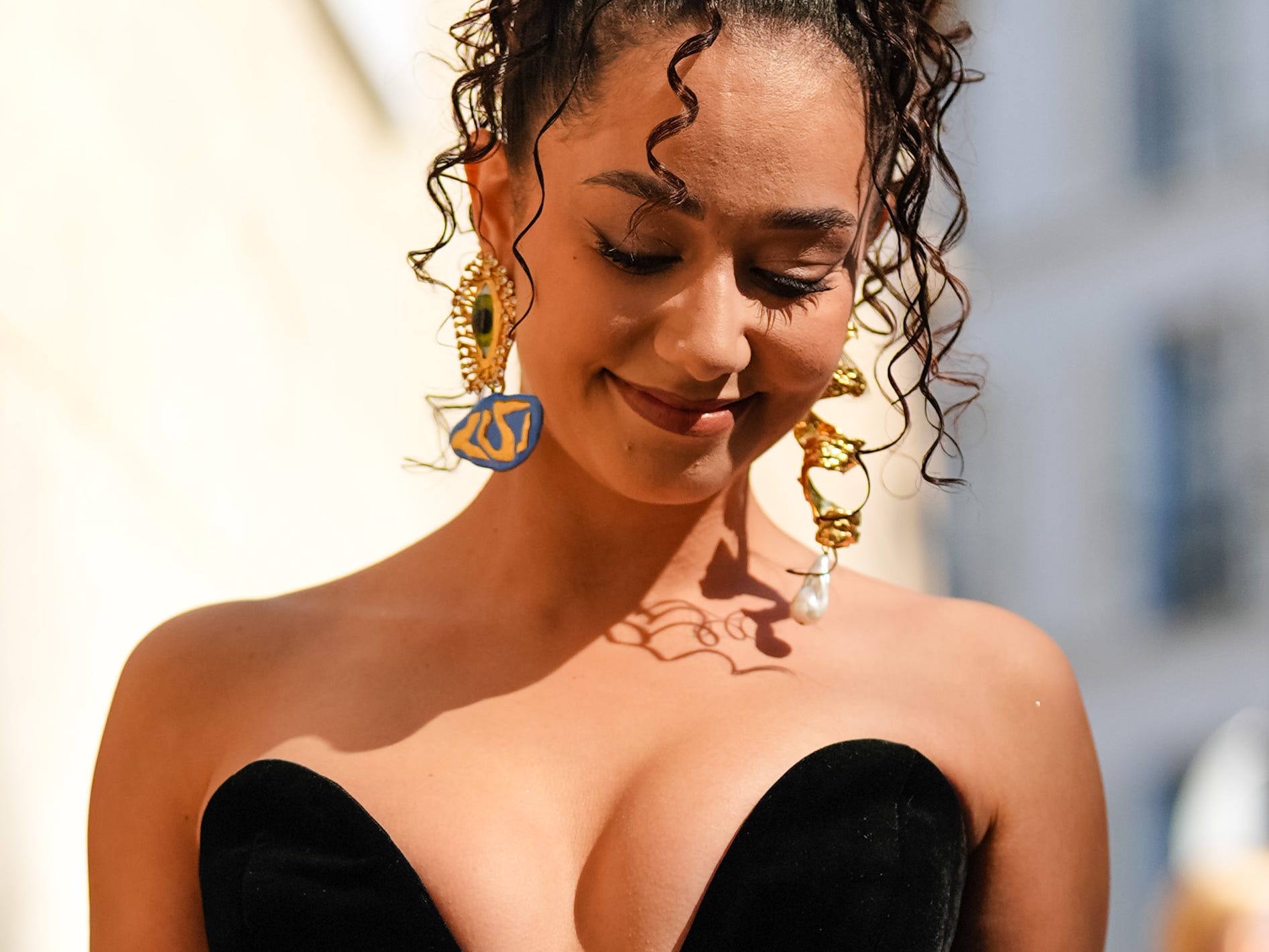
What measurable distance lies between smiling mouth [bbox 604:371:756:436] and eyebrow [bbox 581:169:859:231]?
184 mm

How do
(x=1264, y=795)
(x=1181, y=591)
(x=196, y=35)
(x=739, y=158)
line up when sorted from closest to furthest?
(x=739, y=158)
(x=196, y=35)
(x=1264, y=795)
(x=1181, y=591)

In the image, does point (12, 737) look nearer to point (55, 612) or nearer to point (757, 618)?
point (55, 612)

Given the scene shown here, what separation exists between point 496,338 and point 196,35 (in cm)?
130

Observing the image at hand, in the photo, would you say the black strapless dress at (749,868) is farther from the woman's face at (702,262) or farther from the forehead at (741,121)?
the forehead at (741,121)

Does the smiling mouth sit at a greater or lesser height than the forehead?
lesser

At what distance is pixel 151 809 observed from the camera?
6.49 ft

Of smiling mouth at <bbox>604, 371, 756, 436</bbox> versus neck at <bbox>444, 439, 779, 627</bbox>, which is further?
neck at <bbox>444, 439, 779, 627</bbox>

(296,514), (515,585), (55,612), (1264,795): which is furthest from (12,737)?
(1264,795)

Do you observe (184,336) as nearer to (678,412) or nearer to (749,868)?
(678,412)

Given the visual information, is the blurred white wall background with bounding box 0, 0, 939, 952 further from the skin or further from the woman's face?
the woman's face

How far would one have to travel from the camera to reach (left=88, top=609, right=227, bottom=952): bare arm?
197cm

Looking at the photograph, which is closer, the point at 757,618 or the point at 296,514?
the point at 757,618

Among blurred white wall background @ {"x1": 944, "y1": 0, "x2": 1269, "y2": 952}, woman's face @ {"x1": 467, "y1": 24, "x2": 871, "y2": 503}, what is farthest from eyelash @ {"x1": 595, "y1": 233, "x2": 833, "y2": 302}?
blurred white wall background @ {"x1": 944, "y1": 0, "x2": 1269, "y2": 952}

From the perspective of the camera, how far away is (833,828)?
1.80 metres
